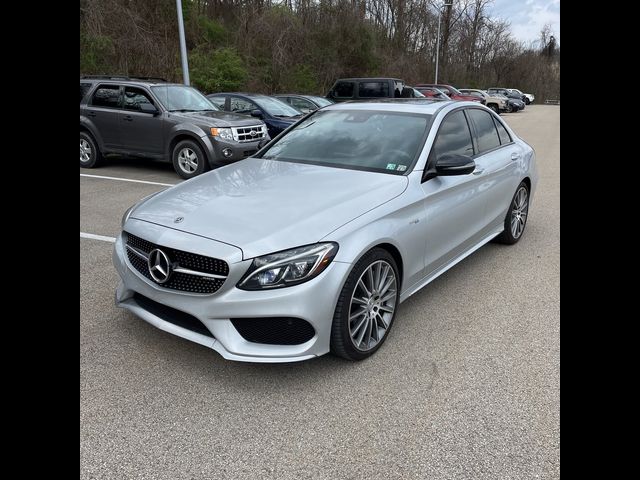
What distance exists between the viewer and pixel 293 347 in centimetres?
285

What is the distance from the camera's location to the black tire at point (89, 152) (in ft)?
32.8

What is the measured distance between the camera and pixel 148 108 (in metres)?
9.47

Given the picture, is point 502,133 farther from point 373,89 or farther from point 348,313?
point 373,89

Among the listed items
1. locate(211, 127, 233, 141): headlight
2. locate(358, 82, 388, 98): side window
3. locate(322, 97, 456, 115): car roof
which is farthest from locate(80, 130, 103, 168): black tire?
locate(358, 82, 388, 98): side window

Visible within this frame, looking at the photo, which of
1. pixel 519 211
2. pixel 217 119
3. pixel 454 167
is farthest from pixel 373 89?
pixel 454 167

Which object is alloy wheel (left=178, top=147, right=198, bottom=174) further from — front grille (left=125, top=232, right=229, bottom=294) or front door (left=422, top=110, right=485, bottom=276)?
front grille (left=125, top=232, right=229, bottom=294)

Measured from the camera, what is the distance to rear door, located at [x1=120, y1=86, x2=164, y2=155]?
9.36 meters

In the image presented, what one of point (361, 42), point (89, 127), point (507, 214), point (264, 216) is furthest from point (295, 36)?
point (264, 216)

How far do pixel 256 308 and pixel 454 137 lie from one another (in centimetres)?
258

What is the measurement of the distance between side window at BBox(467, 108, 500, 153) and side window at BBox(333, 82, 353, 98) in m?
13.2

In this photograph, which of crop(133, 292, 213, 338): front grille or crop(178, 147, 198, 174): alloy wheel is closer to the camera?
crop(133, 292, 213, 338): front grille
